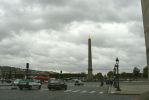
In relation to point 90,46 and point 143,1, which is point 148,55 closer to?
point 143,1

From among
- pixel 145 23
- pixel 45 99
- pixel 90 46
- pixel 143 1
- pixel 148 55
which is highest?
pixel 90 46

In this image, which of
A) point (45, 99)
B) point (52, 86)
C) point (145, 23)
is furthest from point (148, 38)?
point (52, 86)

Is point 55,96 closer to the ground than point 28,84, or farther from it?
closer to the ground

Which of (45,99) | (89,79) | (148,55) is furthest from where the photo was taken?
(89,79)

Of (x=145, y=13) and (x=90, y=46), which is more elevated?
(x=90, y=46)

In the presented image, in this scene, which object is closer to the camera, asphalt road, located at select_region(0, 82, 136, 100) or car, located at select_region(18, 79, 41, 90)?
asphalt road, located at select_region(0, 82, 136, 100)

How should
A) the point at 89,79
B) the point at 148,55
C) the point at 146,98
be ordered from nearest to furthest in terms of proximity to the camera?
the point at 146,98 < the point at 148,55 < the point at 89,79

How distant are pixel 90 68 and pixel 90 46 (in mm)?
8973

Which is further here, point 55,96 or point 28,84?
point 28,84

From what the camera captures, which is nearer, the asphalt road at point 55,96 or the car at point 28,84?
the asphalt road at point 55,96

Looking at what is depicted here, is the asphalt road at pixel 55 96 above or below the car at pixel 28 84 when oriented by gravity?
below

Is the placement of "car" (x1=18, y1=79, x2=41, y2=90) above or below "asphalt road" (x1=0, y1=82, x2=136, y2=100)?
above

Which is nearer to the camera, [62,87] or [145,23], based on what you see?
[145,23]

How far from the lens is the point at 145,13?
10836 millimetres
